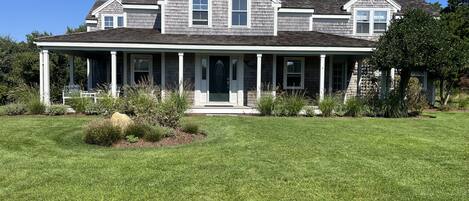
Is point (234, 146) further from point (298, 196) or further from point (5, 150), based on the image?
point (5, 150)

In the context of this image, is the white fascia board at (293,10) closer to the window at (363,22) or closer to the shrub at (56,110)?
the window at (363,22)

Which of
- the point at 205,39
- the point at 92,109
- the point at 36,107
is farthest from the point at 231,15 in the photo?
the point at 36,107

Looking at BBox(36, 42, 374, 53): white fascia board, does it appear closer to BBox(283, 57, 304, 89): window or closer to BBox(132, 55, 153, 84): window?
BBox(283, 57, 304, 89): window

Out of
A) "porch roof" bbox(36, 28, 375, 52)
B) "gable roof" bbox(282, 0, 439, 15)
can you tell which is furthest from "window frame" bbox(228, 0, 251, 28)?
"gable roof" bbox(282, 0, 439, 15)

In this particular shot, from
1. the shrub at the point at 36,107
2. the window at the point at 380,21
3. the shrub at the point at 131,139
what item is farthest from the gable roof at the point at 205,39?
the shrub at the point at 131,139

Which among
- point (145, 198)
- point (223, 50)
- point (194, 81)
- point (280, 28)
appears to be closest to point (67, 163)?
point (145, 198)

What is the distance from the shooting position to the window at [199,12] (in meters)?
19.7

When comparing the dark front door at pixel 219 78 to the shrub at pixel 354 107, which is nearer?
the shrub at pixel 354 107

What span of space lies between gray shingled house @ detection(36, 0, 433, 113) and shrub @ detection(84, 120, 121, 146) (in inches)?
268

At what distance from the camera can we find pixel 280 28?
21703mm

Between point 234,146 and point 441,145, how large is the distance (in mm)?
5183

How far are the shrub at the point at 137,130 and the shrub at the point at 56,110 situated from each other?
282 inches

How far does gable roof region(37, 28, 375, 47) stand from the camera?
683 inches

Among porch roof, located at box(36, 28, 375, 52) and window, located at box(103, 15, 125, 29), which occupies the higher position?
window, located at box(103, 15, 125, 29)
